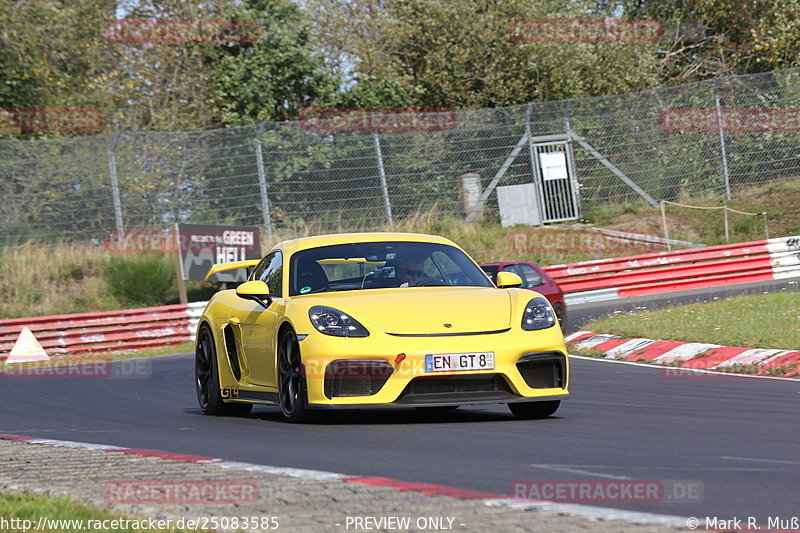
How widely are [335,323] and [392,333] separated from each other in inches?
15.8

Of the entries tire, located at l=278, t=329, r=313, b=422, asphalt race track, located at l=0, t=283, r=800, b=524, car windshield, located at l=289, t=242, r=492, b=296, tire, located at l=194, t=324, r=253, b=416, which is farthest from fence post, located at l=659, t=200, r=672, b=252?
tire, located at l=278, t=329, r=313, b=422

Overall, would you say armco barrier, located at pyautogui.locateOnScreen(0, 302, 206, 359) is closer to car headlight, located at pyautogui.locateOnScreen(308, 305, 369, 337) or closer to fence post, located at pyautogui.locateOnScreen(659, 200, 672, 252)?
fence post, located at pyautogui.locateOnScreen(659, 200, 672, 252)

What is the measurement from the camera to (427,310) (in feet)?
27.7

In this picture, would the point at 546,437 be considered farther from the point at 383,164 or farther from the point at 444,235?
the point at 444,235

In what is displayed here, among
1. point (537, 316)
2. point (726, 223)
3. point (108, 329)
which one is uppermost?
point (726, 223)

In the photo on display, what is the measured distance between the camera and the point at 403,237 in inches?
387

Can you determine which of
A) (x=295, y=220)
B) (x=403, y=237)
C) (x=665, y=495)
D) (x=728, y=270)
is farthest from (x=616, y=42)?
(x=665, y=495)

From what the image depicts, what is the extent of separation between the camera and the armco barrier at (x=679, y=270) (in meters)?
27.8

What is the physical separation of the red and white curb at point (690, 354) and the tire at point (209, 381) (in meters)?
5.13

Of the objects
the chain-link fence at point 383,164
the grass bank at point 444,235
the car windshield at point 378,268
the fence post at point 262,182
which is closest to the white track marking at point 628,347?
the car windshield at point 378,268

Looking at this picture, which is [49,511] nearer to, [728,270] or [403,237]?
[403,237]

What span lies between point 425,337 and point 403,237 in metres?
1.78

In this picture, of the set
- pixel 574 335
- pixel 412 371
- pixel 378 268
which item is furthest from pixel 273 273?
pixel 574 335

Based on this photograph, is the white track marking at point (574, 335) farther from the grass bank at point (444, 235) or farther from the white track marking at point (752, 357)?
the grass bank at point (444, 235)
